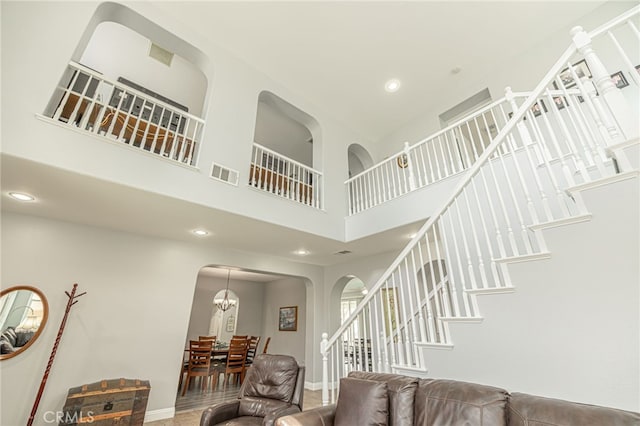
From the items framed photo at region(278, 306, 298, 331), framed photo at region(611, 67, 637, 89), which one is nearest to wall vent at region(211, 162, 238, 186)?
framed photo at region(611, 67, 637, 89)

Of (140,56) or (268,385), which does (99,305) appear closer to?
(268,385)

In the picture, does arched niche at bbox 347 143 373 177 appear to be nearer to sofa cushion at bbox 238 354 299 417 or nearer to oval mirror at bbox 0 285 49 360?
sofa cushion at bbox 238 354 299 417

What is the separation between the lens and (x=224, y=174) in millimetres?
3725

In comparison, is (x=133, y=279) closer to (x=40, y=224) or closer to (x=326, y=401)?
(x=40, y=224)

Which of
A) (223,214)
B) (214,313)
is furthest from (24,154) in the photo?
(214,313)

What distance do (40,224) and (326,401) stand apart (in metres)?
4.42

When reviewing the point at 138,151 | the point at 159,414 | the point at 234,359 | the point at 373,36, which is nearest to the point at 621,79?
the point at 373,36

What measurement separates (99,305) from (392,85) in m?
6.00

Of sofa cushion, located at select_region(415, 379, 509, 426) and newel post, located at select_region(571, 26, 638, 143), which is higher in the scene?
newel post, located at select_region(571, 26, 638, 143)

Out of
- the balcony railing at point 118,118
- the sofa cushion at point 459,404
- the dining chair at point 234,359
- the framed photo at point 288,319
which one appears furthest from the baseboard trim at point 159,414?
the framed photo at point 288,319

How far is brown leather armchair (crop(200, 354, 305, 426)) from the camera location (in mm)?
2610

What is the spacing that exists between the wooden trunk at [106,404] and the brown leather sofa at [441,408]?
97.7 inches

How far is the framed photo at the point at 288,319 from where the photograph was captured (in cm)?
801

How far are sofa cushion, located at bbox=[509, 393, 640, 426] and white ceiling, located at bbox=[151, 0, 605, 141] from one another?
4.66 m
